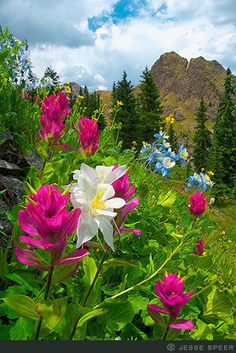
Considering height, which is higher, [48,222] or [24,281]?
[48,222]

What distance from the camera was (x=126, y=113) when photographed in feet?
113

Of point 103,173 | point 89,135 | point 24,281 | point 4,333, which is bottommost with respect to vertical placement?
point 4,333

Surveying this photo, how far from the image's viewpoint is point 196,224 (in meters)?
2.64

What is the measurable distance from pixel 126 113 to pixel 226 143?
12.4 meters

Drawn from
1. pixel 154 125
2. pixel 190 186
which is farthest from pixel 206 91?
pixel 190 186

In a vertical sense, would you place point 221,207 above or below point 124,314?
below

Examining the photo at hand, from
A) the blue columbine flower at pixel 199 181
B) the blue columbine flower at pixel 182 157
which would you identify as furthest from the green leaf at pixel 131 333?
the blue columbine flower at pixel 182 157

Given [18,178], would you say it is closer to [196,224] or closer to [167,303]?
[196,224]

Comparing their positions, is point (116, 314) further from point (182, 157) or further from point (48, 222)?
point (182, 157)

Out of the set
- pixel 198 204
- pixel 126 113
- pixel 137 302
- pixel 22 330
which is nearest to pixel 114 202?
pixel 22 330

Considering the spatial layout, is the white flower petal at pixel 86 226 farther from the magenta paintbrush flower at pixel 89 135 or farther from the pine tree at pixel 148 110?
the pine tree at pixel 148 110

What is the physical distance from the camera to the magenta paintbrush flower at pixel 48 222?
0.97 metres

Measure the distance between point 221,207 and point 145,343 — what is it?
3489 cm

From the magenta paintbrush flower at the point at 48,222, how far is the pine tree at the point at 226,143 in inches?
1539
